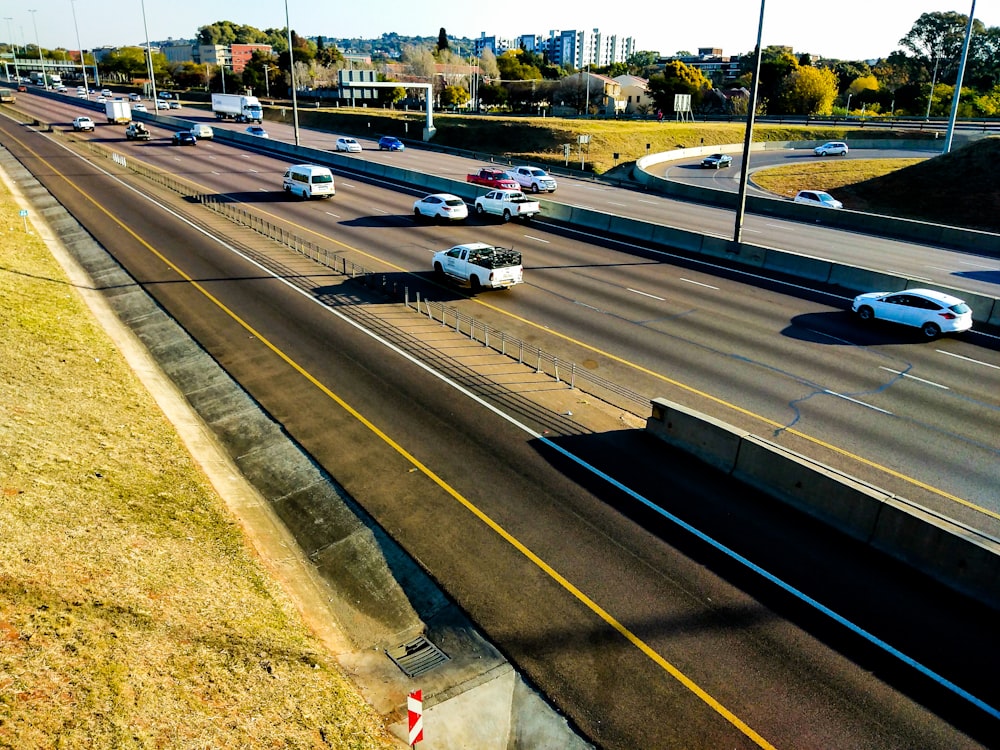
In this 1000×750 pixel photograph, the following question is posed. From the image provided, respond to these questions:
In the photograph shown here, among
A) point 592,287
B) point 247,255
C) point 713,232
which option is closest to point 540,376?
point 592,287

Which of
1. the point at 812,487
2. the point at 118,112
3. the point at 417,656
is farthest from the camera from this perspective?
the point at 118,112

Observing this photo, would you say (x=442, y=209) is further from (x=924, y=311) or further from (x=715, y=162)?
(x=715, y=162)

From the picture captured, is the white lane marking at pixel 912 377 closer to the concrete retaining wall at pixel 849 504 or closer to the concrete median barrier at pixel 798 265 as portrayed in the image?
the concrete retaining wall at pixel 849 504

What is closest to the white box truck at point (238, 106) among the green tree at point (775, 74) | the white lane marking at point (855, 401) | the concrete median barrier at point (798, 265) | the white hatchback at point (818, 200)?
the green tree at point (775, 74)

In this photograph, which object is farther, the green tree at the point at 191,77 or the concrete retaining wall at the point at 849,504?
the green tree at the point at 191,77

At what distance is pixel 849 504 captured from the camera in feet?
42.1

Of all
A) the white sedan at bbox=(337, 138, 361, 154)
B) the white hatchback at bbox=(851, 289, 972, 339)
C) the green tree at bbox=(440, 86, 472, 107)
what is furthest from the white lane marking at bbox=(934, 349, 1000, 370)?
the green tree at bbox=(440, 86, 472, 107)

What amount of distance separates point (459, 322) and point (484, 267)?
11.2 feet

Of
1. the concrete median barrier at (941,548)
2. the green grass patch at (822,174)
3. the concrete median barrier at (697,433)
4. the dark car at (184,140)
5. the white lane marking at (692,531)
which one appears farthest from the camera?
the dark car at (184,140)

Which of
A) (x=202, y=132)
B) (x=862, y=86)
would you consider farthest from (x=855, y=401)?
(x=862, y=86)

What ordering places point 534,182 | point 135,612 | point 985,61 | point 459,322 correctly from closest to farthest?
point 135,612
point 459,322
point 534,182
point 985,61

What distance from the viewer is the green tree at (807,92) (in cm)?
11506

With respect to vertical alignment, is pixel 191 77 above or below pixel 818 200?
above

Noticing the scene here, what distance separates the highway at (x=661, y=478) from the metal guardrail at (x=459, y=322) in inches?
41.4
